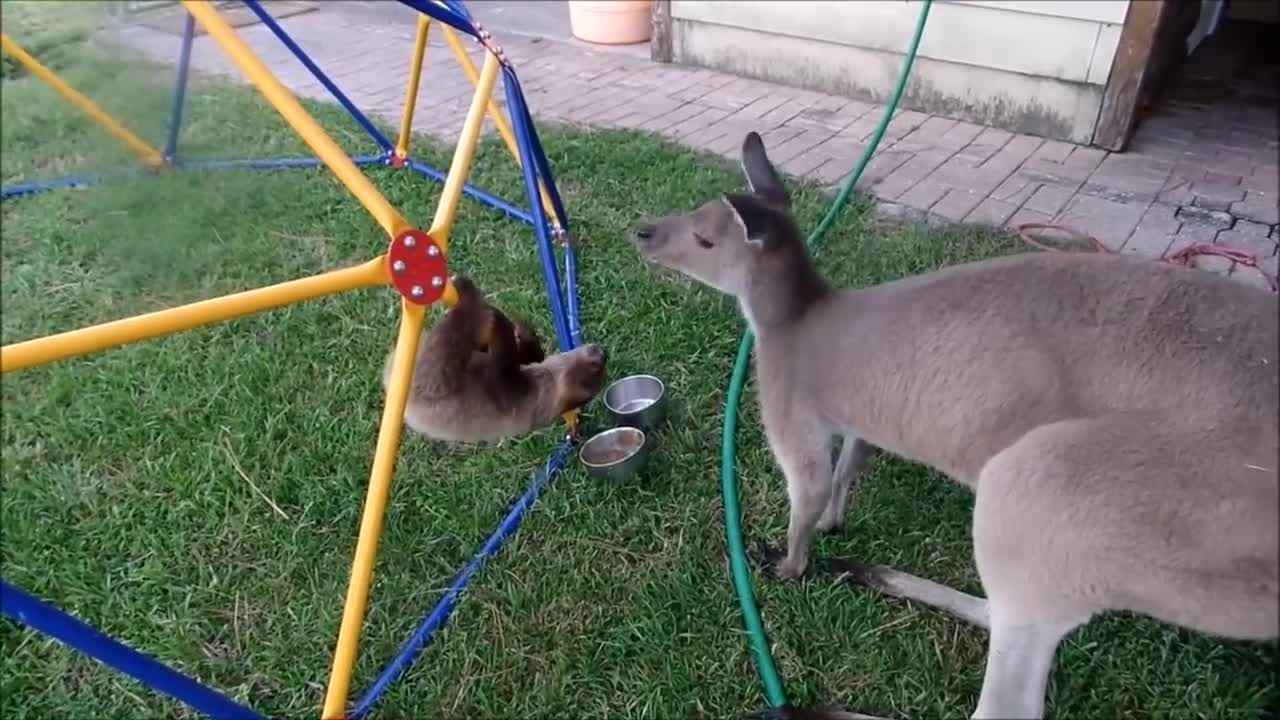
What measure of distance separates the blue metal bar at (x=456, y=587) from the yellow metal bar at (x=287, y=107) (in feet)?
3.89

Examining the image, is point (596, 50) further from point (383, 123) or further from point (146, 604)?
point (146, 604)

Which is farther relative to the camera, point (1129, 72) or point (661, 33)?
point (661, 33)

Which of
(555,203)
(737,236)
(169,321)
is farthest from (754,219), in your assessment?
(555,203)

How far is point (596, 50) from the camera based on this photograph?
7.91m

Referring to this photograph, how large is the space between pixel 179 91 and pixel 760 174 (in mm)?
1786

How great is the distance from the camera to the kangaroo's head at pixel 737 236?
2.54m

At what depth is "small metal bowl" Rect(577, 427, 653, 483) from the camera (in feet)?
10.3

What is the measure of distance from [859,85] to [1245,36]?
142 inches

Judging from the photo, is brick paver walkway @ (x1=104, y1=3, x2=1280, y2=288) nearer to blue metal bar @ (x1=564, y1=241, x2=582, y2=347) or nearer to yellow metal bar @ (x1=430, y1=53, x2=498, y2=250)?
yellow metal bar @ (x1=430, y1=53, x2=498, y2=250)

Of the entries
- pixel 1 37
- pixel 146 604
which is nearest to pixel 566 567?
pixel 146 604

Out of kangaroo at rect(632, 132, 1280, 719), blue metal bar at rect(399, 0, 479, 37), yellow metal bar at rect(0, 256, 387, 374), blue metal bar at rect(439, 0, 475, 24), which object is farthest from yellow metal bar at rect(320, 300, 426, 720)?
blue metal bar at rect(439, 0, 475, 24)

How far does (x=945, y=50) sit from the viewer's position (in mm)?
6016

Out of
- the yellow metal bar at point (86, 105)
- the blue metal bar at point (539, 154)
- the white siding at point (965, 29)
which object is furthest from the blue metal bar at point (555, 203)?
the white siding at point (965, 29)

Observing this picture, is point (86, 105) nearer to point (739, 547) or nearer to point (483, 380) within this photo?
point (483, 380)
